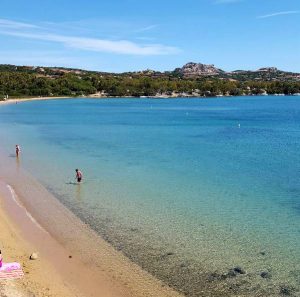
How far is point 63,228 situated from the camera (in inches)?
888

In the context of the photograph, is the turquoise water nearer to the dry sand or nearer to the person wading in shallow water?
the person wading in shallow water

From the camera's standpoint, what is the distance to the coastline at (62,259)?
50.7 feet

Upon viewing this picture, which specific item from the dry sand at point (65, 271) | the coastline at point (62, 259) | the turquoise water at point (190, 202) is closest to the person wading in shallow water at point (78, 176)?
the turquoise water at point (190, 202)

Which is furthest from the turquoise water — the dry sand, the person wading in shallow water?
the dry sand

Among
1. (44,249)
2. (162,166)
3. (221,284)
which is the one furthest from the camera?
(162,166)

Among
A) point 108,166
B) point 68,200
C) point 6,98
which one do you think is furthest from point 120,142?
point 6,98

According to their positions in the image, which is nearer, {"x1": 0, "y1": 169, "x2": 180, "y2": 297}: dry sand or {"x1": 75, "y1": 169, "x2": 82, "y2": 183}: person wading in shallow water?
{"x1": 0, "y1": 169, "x2": 180, "y2": 297}: dry sand

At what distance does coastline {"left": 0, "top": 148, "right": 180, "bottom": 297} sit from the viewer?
15.5 metres

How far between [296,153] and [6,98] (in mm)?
144626

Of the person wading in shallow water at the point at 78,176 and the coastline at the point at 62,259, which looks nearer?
the coastline at the point at 62,259

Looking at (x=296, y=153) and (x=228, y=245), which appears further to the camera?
(x=296, y=153)

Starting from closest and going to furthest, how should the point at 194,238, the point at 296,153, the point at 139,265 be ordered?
the point at 139,265 → the point at 194,238 → the point at 296,153

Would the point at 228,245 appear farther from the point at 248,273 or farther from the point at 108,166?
the point at 108,166

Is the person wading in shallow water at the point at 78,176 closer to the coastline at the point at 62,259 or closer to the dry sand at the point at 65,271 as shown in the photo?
the coastline at the point at 62,259
